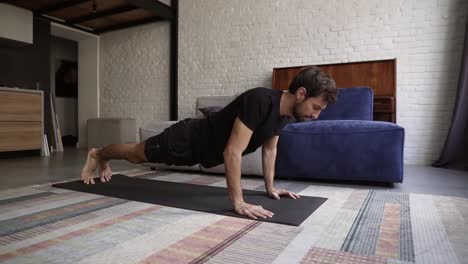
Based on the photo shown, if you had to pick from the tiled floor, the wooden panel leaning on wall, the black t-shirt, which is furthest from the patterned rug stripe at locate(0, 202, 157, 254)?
the wooden panel leaning on wall

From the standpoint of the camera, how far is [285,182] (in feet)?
8.04

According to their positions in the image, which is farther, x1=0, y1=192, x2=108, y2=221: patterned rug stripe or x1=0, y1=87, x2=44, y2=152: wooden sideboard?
x1=0, y1=87, x2=44, y2=152: wooden sideboard

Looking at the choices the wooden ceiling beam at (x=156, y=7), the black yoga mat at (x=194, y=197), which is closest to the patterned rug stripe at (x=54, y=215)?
the black yoga mat at (x=194, y=197)

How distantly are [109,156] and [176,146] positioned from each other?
62 centimetres

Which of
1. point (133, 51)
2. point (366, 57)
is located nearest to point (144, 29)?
point (133, 51)

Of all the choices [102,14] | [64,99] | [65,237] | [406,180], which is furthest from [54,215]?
[64,99]

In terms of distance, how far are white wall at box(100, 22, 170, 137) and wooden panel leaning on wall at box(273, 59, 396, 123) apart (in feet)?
9.50

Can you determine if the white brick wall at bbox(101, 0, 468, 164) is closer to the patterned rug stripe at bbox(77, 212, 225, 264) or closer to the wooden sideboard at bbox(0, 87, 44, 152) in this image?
the wooden sideboard at bbox(0, 87, 44, 152)

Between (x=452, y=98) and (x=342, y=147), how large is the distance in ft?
6.68

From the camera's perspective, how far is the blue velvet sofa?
2.19 metres

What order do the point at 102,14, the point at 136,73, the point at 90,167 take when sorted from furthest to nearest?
the point at 136,73
the point at 102,14
the point at 90,167

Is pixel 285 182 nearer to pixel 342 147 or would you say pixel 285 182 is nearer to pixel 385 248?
pixel 342 147

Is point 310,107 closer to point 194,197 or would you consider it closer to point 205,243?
point 205,243

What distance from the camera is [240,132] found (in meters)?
1.38
